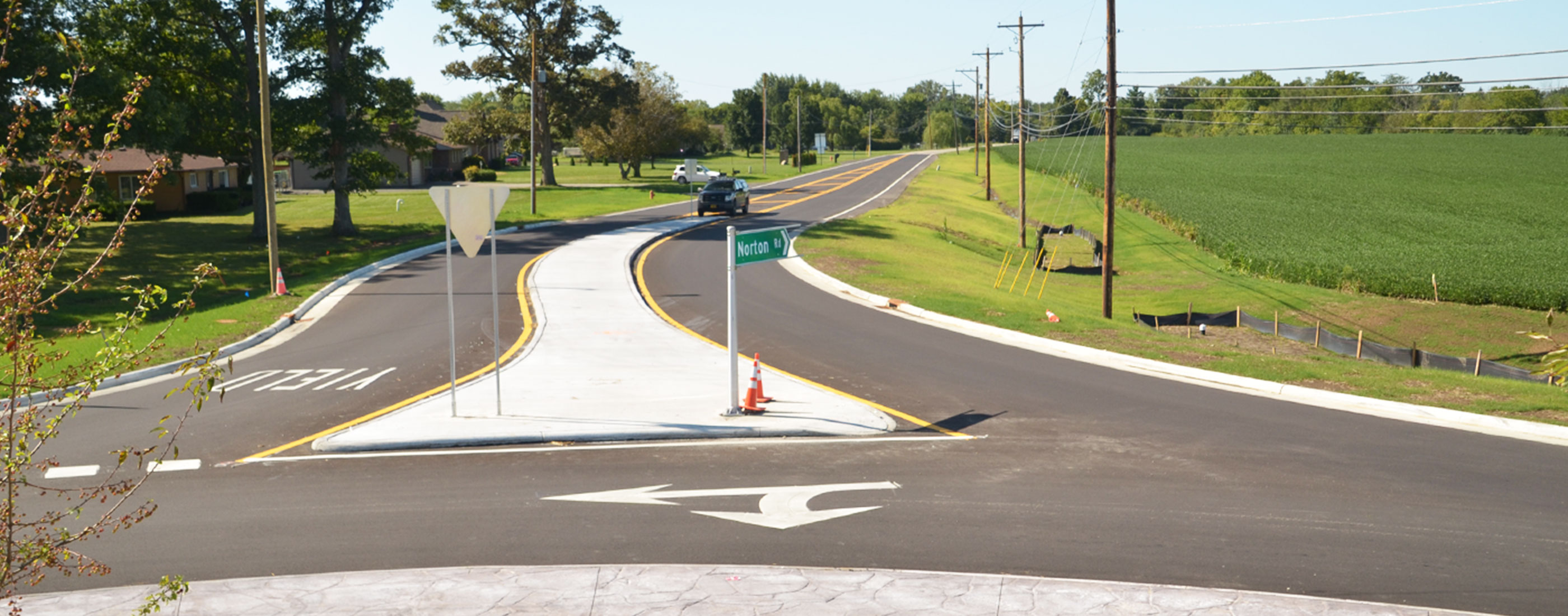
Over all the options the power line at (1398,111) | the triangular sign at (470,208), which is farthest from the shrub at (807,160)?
the triangular sign at (470,208)

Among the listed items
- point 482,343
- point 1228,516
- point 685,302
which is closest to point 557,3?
point 685,302

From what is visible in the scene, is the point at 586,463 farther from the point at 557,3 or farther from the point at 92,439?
the point at 557,3

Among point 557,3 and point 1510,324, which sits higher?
point 557,3

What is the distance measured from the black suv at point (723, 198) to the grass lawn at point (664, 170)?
29.7 m

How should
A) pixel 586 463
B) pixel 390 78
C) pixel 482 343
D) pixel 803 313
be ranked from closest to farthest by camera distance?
pixel 586 463 < pixel 482 343 < pixel 803 313 < pixel 390 78

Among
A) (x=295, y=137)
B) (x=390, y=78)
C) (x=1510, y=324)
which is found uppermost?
(x=390, y=78)

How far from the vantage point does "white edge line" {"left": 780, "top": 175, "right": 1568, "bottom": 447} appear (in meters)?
12.9

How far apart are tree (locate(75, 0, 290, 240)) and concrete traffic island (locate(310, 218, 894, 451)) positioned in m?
22.6

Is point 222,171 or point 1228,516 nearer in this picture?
point 1228,516

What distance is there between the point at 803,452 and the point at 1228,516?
460cm

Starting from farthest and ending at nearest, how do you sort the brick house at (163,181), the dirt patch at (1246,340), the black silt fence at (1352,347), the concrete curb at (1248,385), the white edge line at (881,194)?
the brick house at (163,181), the white edge line at (881,194), the dirt patch at (1246,340), the black silt fence at (1352,347), the concrete curb at (1248,385)

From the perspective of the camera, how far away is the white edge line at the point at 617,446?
11.7 metres

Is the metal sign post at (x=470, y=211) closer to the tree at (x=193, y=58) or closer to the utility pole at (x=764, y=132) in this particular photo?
the tree at (x=193, y=58)

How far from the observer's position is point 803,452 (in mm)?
12078
